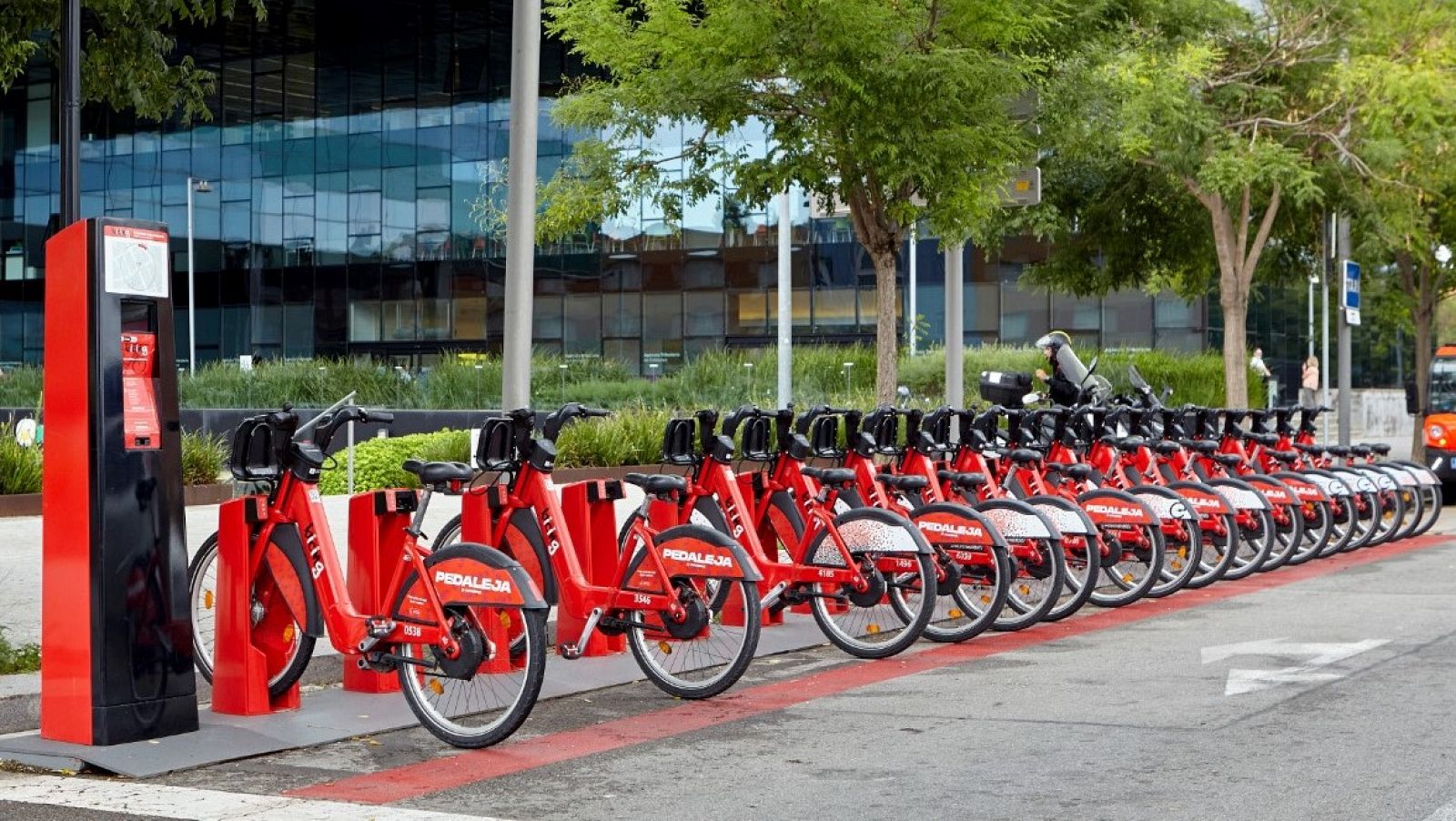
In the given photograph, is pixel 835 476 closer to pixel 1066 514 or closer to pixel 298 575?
pixel 1066 514

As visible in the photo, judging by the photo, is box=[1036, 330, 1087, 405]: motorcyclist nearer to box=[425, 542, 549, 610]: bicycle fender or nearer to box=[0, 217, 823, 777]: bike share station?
box=[425, 542, 549, 610]: bicycle fender

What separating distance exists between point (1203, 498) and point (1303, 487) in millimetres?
2460

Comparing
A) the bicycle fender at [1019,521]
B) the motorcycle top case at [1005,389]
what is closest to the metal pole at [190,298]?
the motorcycle top case at [1005,389]

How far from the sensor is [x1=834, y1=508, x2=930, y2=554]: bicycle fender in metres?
9.16

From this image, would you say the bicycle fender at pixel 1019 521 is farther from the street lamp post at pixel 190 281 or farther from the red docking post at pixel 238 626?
the street lamp post at pixel 190 281

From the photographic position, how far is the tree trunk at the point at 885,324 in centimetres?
1638

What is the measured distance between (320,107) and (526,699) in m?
43.0

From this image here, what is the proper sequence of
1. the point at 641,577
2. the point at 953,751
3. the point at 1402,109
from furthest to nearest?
the point at 1402,109 < the point at 641,577 < the point at 953,751

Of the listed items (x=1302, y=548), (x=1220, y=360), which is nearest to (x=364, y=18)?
(x=1220, y=360)

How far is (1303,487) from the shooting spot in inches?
586

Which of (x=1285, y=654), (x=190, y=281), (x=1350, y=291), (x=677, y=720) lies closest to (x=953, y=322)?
(x=1285, y=654)

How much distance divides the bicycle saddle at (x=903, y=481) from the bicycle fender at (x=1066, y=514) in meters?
0.70

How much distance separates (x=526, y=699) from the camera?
274 inches

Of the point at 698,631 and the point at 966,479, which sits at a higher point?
the point at 966,479
